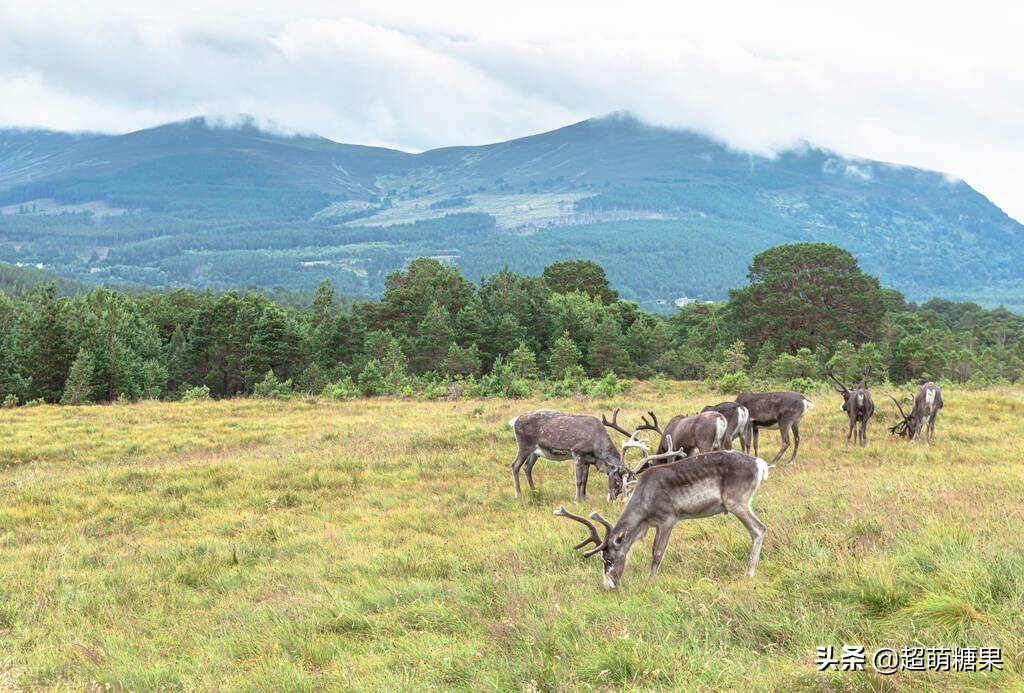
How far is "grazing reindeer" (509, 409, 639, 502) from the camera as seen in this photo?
1310cm

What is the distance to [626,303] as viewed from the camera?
3250 inches

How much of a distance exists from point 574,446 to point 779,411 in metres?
6.44

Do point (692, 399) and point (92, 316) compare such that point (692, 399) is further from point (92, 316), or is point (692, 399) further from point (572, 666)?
point (92, 316)

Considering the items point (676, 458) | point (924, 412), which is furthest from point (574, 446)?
point (924, 412)

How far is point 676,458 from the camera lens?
1300 centimetres

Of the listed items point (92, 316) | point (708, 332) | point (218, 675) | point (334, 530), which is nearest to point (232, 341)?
point (92, 316)

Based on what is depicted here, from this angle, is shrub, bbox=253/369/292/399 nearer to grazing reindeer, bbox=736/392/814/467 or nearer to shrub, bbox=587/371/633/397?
shrub, bbox=587/371/633/397

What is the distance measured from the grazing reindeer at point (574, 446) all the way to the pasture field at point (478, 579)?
607mm

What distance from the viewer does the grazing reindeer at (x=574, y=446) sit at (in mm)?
13099

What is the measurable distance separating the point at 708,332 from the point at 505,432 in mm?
53679

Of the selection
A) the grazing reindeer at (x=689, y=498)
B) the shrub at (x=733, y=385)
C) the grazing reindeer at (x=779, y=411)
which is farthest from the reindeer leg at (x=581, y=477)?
the shrub at (x=733, y=385)

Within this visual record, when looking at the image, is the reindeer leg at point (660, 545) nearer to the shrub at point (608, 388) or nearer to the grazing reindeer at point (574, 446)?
the grazing reindeer at point (574, 446)

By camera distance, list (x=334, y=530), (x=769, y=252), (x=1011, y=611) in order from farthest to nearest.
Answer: (x=769, y=252) → (x=334, y=530) → (x=1011, y=611)

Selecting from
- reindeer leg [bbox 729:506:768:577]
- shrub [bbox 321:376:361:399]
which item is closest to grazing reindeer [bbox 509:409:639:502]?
reindeer leg [bbox 729:506:768:577]
